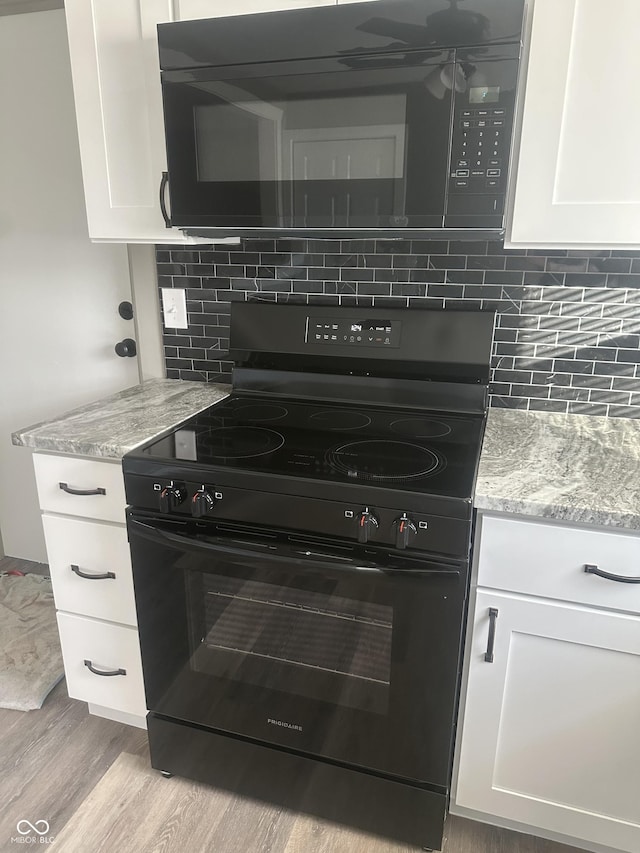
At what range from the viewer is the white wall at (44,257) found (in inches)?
79.7

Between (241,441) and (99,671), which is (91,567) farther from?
(241,441)

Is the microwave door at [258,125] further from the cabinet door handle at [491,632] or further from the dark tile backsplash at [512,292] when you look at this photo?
the cabinet door handle at [491,632]

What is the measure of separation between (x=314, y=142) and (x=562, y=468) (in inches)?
35.6

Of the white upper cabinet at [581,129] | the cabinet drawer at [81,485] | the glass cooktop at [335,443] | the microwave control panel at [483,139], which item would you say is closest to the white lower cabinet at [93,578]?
the cabinet drawer at [81,485]

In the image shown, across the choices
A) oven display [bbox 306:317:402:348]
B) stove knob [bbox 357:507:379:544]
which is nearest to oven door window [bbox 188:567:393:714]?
stove knob [bbox 357:507:379:544]

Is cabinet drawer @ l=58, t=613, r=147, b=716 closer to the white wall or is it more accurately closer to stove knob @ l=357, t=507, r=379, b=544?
stove knob @ l=357, t=507, r=379, b=544

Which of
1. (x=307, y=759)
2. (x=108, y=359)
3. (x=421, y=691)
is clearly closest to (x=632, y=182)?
(x=421, y=691)

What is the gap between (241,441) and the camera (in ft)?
4.93

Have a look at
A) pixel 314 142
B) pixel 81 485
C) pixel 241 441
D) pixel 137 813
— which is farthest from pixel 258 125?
pixel 137 813

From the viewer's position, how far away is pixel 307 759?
4.87ft

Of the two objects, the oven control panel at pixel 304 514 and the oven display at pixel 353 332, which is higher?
the oven display at pixel 353 332

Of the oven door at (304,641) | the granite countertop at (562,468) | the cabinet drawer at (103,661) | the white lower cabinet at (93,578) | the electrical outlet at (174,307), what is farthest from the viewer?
the electrical outlet at (174,307)

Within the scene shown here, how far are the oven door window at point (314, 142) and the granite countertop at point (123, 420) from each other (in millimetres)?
533

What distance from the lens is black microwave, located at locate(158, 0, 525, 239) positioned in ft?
3.97
